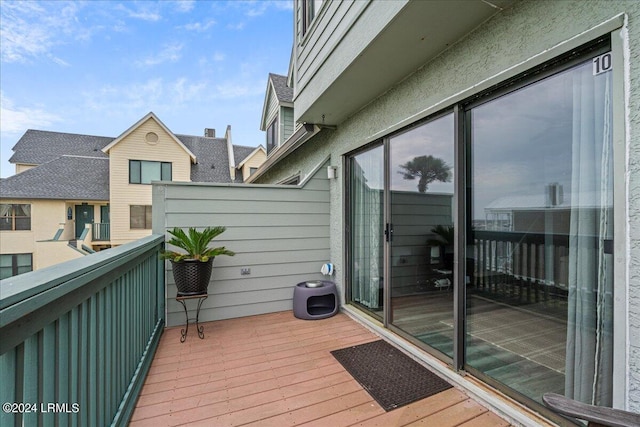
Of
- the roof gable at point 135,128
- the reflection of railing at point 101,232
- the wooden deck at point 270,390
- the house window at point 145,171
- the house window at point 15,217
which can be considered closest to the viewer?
the wooden deck at point 270,390

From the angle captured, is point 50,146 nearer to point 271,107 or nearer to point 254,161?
point 254,161

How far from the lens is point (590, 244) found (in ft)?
4.81

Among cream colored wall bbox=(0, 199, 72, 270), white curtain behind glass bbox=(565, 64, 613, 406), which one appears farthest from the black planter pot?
cream colored wall bbox=(0, 199, 72, 270)

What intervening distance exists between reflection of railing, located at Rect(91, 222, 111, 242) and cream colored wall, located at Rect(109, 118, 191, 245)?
3.52ft

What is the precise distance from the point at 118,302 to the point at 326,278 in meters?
2.79

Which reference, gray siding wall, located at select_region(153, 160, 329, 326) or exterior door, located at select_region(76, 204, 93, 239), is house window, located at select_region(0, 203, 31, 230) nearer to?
exterior door, located at select_region(76, 204, 93, 239)

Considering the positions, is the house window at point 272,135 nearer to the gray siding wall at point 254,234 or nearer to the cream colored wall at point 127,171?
the gray siding wall at point 254,234

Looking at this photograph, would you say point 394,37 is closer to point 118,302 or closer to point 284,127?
point 118,302

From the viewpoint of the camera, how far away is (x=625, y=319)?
1.30 metres

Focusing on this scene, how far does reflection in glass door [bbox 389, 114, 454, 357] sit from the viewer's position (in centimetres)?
237

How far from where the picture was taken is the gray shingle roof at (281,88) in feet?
23.5

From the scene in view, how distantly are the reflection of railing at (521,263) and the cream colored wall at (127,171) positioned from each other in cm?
1480

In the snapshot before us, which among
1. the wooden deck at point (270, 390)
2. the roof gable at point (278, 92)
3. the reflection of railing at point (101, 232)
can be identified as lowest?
the wooden deck at point (270, 390)

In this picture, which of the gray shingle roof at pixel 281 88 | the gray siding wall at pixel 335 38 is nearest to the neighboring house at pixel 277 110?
the gray shingle roof at pixel 281 88
